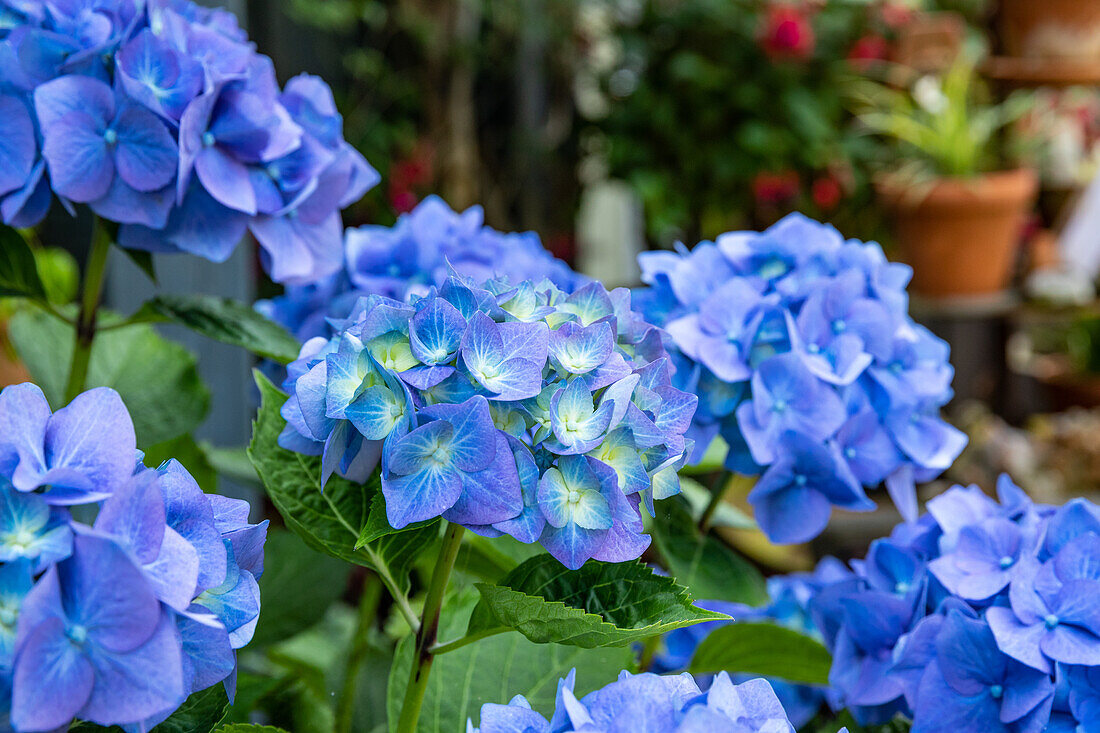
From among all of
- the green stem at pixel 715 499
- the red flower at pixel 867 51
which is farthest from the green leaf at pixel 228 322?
the red flower at pixel 867 51

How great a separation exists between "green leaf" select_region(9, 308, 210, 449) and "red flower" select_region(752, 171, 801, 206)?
95.2 inches

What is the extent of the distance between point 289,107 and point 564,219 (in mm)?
2841

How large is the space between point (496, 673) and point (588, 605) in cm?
11

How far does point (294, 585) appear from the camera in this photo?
58 centimetres

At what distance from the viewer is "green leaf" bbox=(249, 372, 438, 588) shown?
364mm

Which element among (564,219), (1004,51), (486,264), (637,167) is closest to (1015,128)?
(1004,51)

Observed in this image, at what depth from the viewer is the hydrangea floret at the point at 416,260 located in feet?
1.75

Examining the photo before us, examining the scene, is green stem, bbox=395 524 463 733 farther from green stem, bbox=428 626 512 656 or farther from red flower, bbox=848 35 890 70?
red flower, bbox=848 35 890 70

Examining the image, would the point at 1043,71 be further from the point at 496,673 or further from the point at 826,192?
the point at 496,673

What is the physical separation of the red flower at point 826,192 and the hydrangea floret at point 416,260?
2.44 meters

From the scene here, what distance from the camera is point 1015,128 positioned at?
2.77 metres

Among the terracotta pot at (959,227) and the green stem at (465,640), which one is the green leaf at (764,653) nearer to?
the green stem at (465,640)

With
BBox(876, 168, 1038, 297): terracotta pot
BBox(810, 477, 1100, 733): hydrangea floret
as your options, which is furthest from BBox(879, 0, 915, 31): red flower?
BBox(810, 477, 1100, 733): hydrangea floret

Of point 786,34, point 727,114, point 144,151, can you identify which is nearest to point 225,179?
point 144,151
